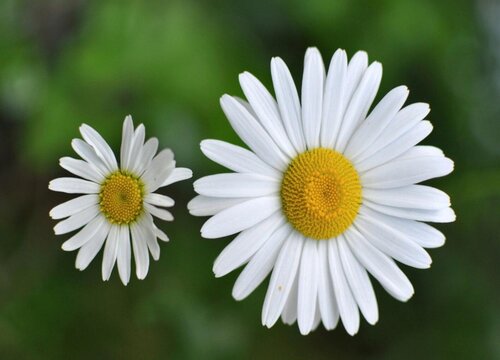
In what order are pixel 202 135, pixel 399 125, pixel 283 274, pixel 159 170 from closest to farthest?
pixel 159 170
pixel 399 125
pixel 283 274
pixel 202 135

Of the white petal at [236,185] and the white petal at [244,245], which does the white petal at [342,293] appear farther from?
the white petal at [236,185]

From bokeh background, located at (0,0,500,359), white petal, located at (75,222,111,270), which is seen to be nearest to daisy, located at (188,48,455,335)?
white petal, located at (75,222,111,270)

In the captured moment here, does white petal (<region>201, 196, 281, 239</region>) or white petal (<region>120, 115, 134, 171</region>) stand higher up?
white petal (<region>120, 115, 134, 171</region>)

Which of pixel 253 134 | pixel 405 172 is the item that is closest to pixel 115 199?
pixel 253 134

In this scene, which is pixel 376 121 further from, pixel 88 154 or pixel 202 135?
pixel 202 135

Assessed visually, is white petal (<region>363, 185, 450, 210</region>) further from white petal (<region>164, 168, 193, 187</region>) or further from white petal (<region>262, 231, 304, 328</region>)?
white petal (<region>164, 168, 193, 187</region>)

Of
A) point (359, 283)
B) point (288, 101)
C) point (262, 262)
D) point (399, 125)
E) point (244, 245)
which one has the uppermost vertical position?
point (288, 101)
